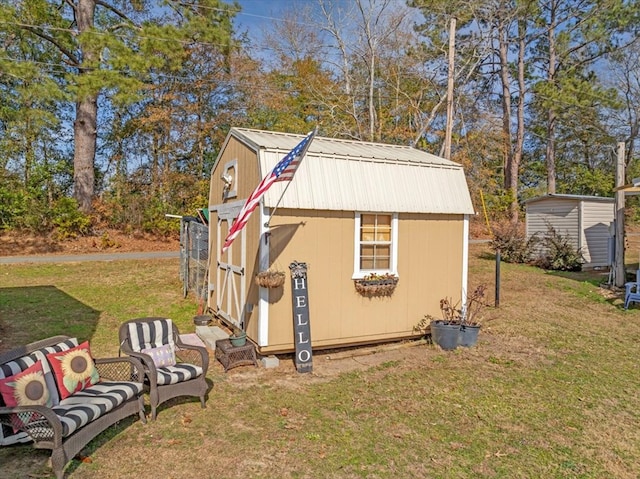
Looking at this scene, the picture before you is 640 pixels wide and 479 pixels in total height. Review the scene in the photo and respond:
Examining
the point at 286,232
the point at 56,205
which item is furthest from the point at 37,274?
the point at 286,232

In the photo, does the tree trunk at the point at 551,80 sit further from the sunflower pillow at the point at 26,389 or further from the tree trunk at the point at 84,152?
the sunflower pillow at the point at 26,389

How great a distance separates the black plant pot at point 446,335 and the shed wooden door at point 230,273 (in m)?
2.95

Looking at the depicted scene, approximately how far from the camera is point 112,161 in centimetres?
1994

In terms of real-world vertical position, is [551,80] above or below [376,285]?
above

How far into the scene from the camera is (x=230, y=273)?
7023 mm

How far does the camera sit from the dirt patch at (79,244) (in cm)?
1444

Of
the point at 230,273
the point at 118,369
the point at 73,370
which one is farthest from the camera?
the point at 230,273

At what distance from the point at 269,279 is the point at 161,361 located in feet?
5.16

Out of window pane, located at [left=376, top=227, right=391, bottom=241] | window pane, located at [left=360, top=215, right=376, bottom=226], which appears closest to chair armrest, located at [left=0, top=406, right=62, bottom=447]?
window pane, located at [left=360, top=215, right=376, bottom=226]

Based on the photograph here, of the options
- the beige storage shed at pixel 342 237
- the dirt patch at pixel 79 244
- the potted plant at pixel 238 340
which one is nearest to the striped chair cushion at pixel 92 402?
the potted plant at pixel 238 340

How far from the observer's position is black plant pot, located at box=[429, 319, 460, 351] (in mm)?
6402

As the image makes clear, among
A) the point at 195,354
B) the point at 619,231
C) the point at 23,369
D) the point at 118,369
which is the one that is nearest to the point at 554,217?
the point at 619,231

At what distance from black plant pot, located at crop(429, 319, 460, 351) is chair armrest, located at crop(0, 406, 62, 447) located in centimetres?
502

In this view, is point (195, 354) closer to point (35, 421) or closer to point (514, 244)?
point (35, 421)
